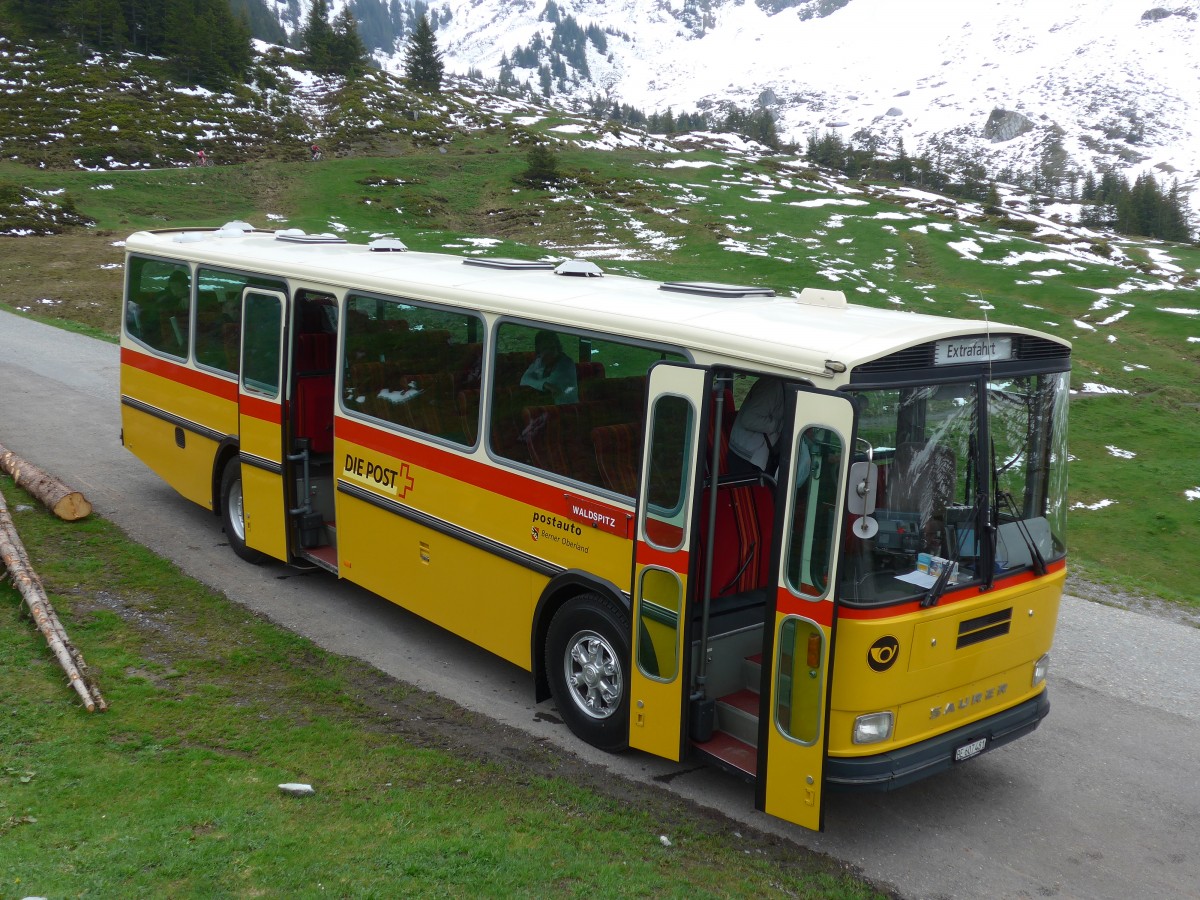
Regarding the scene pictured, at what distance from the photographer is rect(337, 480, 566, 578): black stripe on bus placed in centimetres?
788

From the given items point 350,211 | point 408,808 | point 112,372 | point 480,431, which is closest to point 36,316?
point 112,372

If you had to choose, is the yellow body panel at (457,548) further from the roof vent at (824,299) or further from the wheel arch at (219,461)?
the roof vent at (824,299)

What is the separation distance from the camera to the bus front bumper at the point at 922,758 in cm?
614

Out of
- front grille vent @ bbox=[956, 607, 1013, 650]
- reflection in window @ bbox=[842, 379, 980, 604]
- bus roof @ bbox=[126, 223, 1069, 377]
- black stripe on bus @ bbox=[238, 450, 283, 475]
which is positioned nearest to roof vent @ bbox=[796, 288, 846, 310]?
bus roof @ bbox=[126, 223, 1069, 377]

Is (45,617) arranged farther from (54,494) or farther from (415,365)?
(54,494)

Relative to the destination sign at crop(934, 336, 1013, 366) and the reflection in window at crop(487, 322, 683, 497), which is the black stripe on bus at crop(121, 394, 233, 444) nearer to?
the reflection in window at crop(487, 322, 683, 497)

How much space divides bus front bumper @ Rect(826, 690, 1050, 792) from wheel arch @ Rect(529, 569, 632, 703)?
1.71m

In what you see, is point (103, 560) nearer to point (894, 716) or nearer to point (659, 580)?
point (659, 580)

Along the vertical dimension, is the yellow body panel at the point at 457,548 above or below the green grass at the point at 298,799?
above

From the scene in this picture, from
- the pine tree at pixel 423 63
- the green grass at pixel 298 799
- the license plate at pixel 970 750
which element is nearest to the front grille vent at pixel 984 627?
the license plate at pixel 970 750

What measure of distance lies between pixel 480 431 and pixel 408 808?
2927 millimetres

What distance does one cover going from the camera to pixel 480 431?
27.3ft

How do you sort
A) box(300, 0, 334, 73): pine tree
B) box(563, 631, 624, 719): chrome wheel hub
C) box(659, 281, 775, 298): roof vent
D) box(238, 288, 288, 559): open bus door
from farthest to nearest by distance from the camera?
box(300, 0, 334, 73): pine tree → box(238, 288, 288, 559): open bus door → box(659, 281, 775, 298): roof vent → box(563, 631, 624, 719): chrome wheel hub

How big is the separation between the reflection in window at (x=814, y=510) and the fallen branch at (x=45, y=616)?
4.89 meters
